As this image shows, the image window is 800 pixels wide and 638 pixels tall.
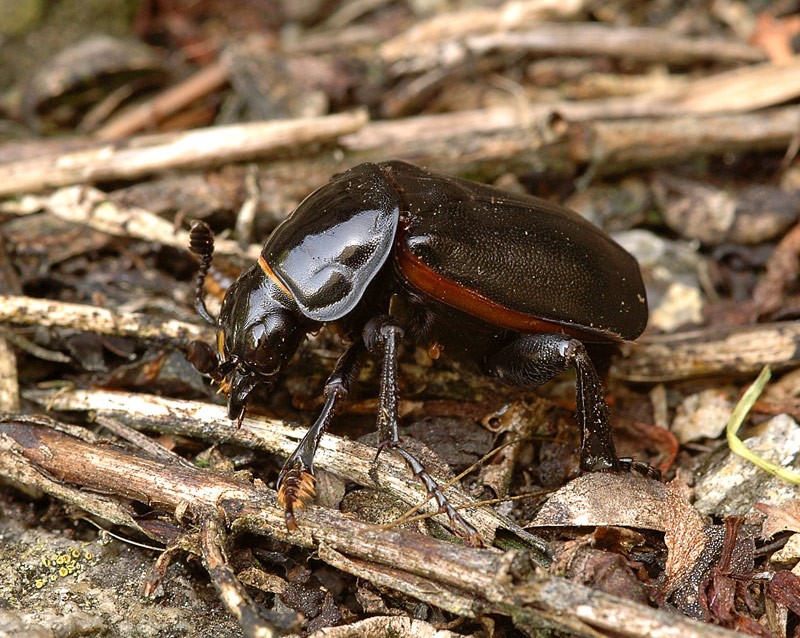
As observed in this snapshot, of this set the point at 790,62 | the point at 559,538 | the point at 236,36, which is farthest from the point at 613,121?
the point at 236,36

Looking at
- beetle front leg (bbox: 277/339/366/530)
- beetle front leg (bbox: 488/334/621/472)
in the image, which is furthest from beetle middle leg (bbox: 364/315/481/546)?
beetle front leg (bbox: 488/334/621/472)

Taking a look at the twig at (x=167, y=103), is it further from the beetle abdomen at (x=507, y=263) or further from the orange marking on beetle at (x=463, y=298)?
the orange marking on beetle at (x=463, y=298)

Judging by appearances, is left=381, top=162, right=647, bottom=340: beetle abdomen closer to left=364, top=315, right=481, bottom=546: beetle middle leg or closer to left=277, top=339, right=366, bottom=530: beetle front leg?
left=364, top=315, right=481, bottom=546: beetle middle leg

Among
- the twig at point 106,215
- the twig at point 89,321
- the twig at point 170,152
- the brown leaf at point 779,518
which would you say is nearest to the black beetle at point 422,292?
the twig at point 89,321

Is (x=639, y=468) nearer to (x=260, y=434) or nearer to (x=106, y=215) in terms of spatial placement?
(x=260, y=434)

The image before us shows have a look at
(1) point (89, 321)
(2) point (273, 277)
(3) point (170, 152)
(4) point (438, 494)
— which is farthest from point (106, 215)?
(4) point (438, 494)

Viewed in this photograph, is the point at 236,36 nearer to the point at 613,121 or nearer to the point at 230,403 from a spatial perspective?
the point at 613,121

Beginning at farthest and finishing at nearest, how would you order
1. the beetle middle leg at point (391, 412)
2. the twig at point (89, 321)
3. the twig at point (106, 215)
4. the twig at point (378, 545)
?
the twig at point (106, 215), the twig at point (89, 321), the beetle middle leg at point (391, 412), the twig at point (378, 545)

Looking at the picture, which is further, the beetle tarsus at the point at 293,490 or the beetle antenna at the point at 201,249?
the beetle antenna at the point at 201,249
